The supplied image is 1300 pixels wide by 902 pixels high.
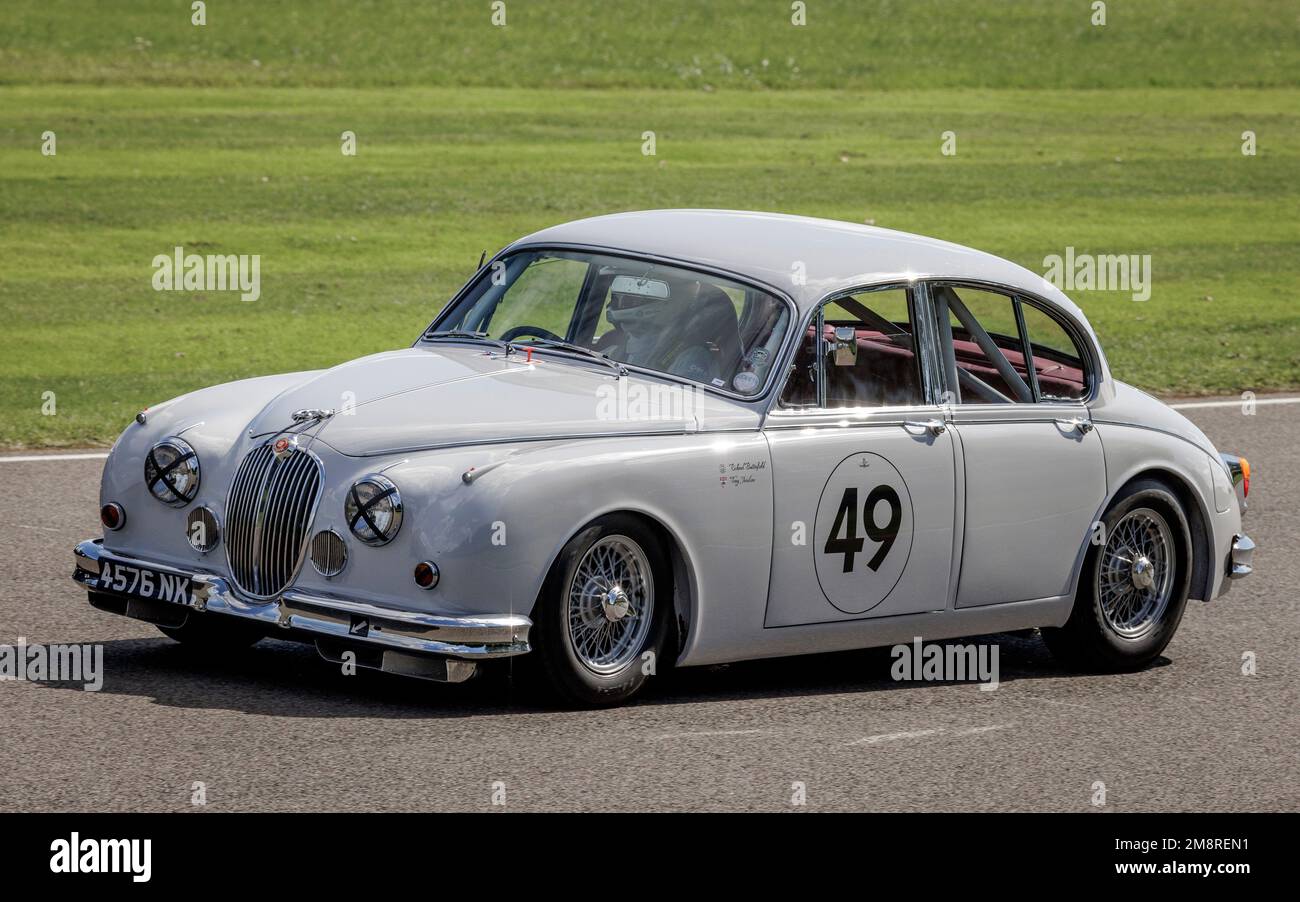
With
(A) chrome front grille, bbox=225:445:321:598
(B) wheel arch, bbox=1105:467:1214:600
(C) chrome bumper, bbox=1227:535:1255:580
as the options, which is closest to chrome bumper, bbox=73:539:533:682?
(A) chrome front grille, bbox=225:445:321:598

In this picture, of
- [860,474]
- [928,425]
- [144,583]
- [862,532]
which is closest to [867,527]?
[862,532]

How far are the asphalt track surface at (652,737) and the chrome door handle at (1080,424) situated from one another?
3.44 ft

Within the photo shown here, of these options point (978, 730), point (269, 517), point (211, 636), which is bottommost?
point (978, 730)

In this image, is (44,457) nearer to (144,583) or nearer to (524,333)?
(524,333)

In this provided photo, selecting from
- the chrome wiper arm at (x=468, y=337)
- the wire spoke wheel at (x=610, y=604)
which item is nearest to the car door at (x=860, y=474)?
the wire spoke wheel at (x=610, y=604)

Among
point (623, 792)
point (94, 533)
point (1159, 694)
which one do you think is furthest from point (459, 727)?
point (94, 533)

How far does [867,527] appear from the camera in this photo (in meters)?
7.63

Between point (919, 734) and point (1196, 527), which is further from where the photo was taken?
point (1196, 527)

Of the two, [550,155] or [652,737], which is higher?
[550,155]

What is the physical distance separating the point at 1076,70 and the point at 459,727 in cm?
3351

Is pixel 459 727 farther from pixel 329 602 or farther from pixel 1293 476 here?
pixel 1293 476

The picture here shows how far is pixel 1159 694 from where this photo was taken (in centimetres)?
809

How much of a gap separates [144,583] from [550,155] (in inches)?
767

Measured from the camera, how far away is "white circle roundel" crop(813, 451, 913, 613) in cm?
754
